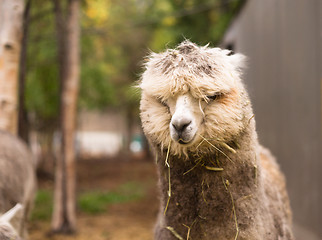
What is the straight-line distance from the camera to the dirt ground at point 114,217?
8.00 metres

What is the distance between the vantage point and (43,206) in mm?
10641

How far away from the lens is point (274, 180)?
12.2 feet

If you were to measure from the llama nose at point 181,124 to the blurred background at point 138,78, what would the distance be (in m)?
0.81

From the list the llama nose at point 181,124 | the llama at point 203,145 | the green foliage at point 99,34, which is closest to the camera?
the llama nose at point 181,124

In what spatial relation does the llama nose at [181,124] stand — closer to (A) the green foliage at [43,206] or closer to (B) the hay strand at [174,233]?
(B) the hay strand at [174,233]

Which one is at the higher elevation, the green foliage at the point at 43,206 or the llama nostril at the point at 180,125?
the llama nostril at the point at 180,125

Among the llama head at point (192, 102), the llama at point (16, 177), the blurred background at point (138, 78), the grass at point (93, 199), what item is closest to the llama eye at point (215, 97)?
the llama head at point (192, 102)

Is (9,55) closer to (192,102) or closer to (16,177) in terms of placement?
(16,177)

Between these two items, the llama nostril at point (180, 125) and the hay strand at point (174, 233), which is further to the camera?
the hay strand at point (174, 233)

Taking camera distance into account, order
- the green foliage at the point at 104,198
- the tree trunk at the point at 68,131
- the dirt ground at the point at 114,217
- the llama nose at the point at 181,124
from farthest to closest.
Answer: the green foliage at the point at 104,198
the dirt ground at the point at 114,217
the tree trunk at the point at 68,131
the llama nose at the point at 181,124

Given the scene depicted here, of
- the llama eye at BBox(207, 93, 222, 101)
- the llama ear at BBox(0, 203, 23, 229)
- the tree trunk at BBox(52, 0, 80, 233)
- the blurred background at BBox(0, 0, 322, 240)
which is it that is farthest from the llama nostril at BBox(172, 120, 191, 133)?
the tree trunk at BBox(52, 0, 80, 233)

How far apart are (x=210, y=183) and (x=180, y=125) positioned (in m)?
0.56

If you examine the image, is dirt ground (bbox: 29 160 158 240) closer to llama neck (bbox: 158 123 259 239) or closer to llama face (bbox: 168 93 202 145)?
llama neck (bbox: 158 123 259 239)

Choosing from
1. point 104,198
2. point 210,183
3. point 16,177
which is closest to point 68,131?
point 16,177
